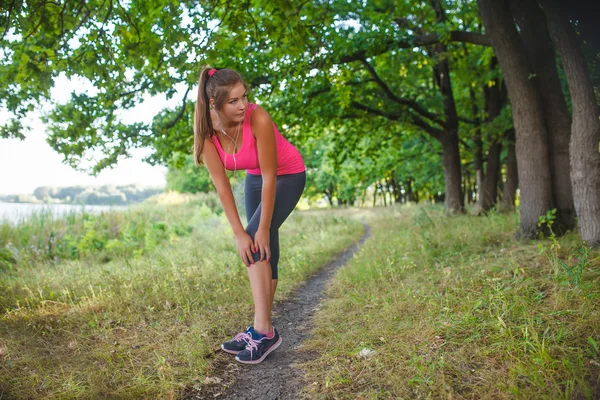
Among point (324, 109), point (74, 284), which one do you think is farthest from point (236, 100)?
point (324, 109)

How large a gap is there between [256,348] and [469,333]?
5.37ft

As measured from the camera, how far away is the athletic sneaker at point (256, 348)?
127 inches

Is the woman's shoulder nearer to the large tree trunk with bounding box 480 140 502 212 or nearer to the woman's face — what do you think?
the woman's face

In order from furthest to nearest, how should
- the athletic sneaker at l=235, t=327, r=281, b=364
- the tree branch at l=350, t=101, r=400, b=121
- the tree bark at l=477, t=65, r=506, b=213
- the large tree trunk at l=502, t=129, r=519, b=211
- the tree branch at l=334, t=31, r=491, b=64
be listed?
the tree bark at l=477, t=65, r=506, b=213, the large tree trunk at l=502, t=129, r=519, b=211, the tree branch at l=350, t=101, r=400, b=121, the tree branch at l=334, t=31, r=491, b=64, the athletic sneaker at l=235, t=327, r=281, b=364

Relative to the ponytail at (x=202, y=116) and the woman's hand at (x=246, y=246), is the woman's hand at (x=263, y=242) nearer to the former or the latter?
the woman's hand at (x=246, y=246)

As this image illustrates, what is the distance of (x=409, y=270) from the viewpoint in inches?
205

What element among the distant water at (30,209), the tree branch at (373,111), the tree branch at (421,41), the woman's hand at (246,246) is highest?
the tree branch at (421,41)

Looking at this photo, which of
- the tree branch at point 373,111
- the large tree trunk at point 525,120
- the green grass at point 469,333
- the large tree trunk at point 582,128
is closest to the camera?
the green grass at point 469,333

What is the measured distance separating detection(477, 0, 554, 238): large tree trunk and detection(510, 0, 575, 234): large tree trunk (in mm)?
155

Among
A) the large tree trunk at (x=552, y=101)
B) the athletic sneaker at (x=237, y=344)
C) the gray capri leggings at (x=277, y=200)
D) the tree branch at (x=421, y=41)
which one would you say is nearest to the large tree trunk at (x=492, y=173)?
the tree branch at (x=421, y=41)

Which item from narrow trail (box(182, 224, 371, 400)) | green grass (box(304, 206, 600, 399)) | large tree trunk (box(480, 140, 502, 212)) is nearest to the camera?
green grass (box(304, 206, 600, 399))

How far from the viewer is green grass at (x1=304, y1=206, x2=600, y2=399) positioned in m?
2.38

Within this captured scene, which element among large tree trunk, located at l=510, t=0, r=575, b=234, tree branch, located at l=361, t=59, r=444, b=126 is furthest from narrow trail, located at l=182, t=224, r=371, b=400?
tree branch, located at l=361, t=59, r=444, b=126

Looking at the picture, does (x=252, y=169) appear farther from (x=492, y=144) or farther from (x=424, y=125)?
(x=492, y=144)
